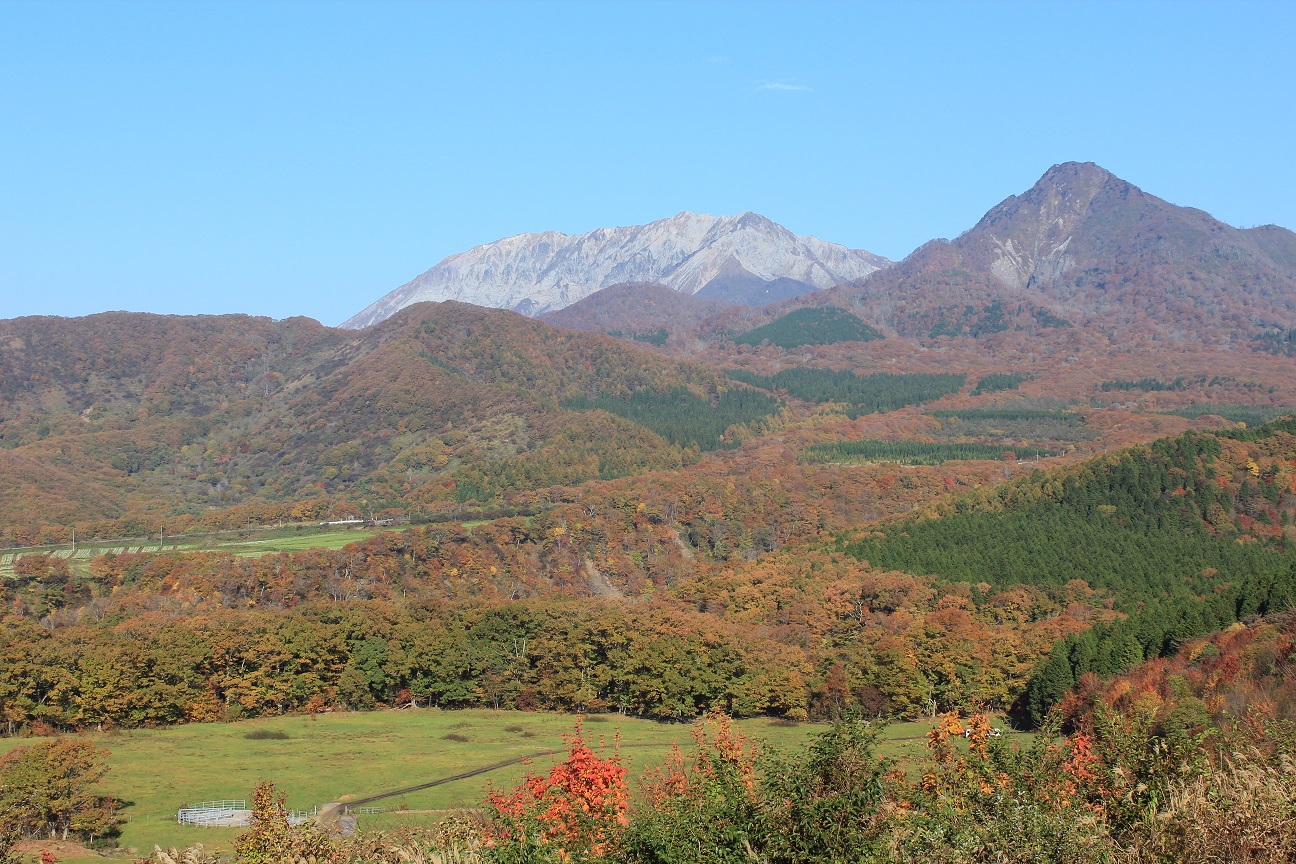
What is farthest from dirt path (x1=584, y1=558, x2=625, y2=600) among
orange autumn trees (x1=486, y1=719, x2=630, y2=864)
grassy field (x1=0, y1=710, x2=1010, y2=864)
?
orange autumn trees (x1=486, y1=719, x2=630, y2=864)

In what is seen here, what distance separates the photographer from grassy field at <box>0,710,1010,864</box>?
45656 mm

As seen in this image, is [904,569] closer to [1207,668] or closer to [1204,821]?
[1207,668]

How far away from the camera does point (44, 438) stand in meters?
191

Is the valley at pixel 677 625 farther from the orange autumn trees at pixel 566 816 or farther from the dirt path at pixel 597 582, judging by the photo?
the orange autumn trees at pixel 566 816

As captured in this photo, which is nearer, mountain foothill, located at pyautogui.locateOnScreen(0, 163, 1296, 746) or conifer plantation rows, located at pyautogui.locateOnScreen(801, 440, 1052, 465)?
mountain foothill, located at pyautogui.locateOnScreen(0, 163, 1296, 746)

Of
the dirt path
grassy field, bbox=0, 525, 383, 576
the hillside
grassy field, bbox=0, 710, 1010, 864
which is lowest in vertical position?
grassy field, bbox=0, 710, 1010, 864

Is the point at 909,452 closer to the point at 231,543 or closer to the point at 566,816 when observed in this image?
the point at 231,543

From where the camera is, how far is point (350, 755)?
56.2 meters

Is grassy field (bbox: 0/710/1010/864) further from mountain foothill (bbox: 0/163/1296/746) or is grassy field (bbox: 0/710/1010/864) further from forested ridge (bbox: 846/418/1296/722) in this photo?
forested ridge (bbox: 846/418/1296/722)

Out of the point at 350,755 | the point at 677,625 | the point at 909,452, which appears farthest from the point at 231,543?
the point at 909,452

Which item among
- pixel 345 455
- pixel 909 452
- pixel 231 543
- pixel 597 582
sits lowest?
pixel 597 582

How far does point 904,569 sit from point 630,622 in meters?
26.1

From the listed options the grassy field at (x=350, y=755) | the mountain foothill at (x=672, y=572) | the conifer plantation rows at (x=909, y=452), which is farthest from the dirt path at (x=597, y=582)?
the conifer plantation rows at (x=909, y=452)

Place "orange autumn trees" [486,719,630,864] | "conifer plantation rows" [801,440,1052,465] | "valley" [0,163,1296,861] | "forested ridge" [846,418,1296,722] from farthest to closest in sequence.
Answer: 1. "conifer plantation rows" [801,440,1052,465]
2. "forested ridge" [846,418,1296,722]
3. "valley" [0,163,1296,861]
4. "orange autumn trees" [486,719,630,864]
